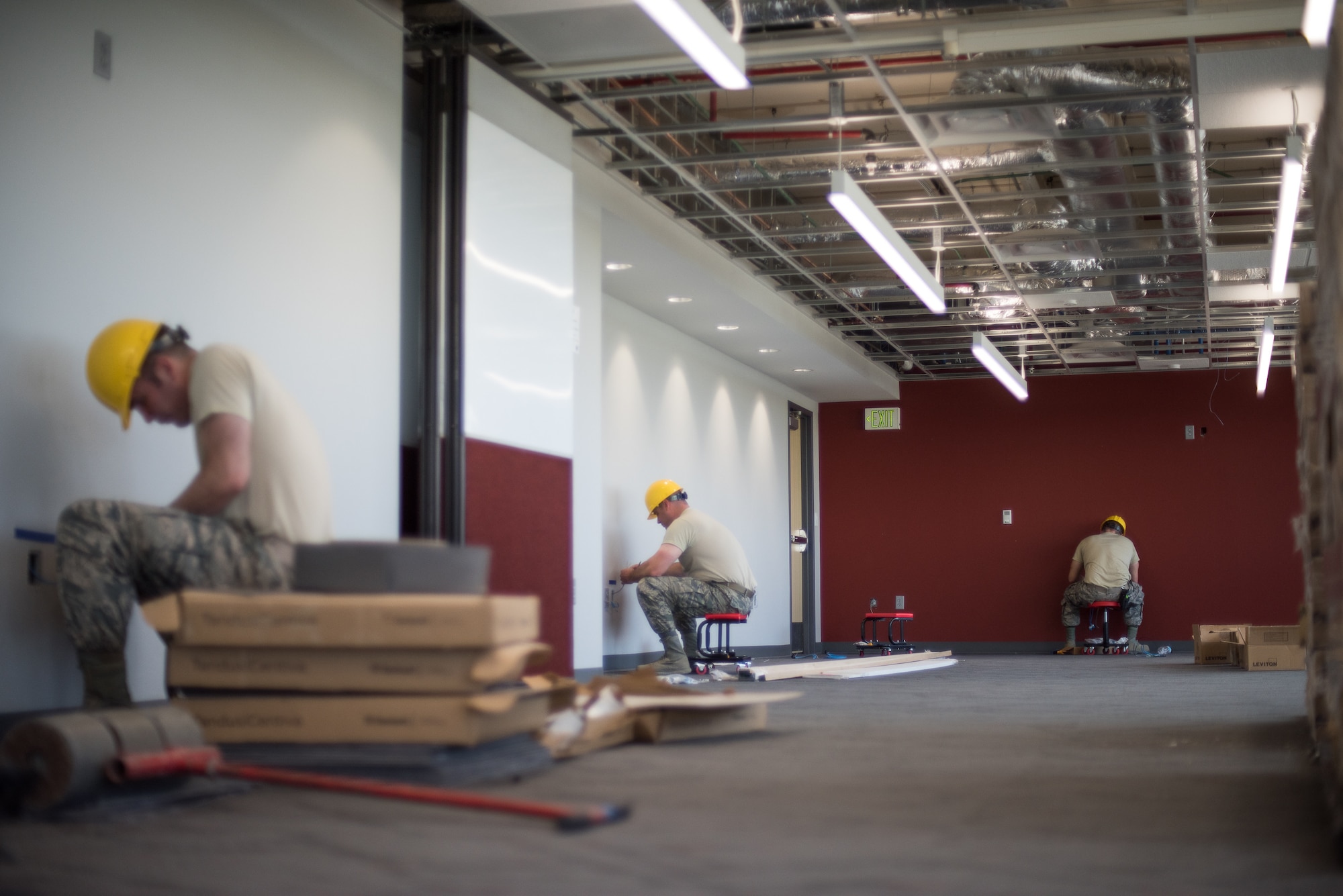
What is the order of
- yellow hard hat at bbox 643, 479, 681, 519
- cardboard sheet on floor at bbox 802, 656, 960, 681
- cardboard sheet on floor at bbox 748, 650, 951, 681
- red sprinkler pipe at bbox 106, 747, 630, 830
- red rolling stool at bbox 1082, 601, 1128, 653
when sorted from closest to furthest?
red sprinkler pipe at bbox 106, 747, 630, 830, cardboard sheet on floor at bbox 748, 650, 951, 681, cardboard sheet on floor at bbox 802, 656, 960, 681, yellow hard hat at bbox 643, 479, 681, 519, red rolling stool at bbox 1082, 601, 1128, 653

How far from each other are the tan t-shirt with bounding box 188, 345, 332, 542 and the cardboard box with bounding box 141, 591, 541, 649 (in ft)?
1.70

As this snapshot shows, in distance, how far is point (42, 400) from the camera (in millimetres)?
4090

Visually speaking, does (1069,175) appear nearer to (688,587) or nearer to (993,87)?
(993,87)

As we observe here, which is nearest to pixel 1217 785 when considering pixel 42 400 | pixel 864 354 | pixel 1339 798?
pixel 1339 798

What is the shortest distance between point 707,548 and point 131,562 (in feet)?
18.0

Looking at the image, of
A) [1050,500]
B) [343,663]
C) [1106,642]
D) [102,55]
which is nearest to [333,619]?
[343,663]

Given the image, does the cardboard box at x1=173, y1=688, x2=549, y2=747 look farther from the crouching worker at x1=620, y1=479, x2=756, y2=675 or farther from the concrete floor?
the crouching worker at x1=620, y1=479, x2=756, y2=675

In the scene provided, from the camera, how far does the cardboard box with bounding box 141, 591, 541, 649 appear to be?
315 cm

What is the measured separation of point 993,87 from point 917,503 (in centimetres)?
951

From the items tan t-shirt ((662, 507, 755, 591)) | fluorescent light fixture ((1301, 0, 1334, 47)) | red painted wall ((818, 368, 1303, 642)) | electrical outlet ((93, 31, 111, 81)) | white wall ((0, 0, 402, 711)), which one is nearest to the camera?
white wall ((0, 0, 402, 711))

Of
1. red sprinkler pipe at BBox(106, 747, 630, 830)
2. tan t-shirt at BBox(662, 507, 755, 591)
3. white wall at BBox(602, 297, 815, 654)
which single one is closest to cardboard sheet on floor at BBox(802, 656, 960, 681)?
tan t-shirt at BBox(662, 507, 755, 591)

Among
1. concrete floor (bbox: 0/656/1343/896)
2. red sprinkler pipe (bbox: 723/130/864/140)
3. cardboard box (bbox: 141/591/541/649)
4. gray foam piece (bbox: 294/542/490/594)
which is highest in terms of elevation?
red sprinkler pipe (bbox: 723/130/864/140)

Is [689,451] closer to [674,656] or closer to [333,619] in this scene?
[674,656]

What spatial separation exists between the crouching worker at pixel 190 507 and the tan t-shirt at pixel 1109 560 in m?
11.9
